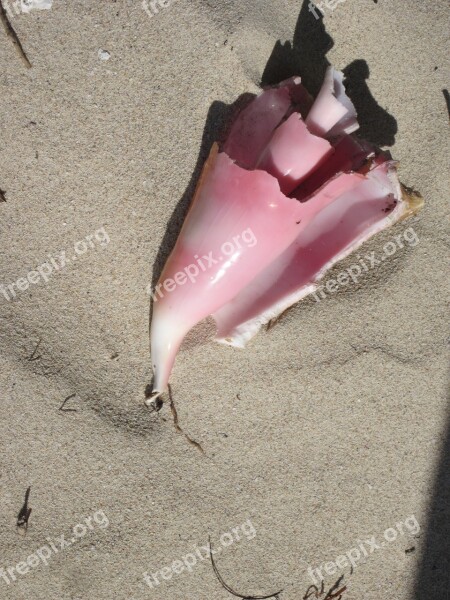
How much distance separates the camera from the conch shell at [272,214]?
56.9 inches

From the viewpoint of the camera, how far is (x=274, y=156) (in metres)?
1.46

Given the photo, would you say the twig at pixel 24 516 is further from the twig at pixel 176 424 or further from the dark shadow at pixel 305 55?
the dark shadow at pixel 305 55

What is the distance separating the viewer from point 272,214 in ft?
4.69

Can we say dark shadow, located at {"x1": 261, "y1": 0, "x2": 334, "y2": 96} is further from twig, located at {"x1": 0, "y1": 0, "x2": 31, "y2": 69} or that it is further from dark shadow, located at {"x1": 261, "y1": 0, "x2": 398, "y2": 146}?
twig, located at {"x1": 0, "y1": 0, "x2": 31, "y2": 69}

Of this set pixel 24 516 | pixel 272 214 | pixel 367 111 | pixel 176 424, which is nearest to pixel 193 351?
pixel 176 424

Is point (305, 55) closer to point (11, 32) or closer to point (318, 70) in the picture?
point (318, 70)

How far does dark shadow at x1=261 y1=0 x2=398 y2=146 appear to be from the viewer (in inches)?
63.1

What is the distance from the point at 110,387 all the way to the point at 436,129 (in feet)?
4.08

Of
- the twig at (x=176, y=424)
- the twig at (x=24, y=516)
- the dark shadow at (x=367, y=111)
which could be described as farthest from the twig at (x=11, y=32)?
the twig at (x=24, y=516)

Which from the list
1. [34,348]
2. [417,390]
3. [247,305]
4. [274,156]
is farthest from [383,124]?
[34,348]

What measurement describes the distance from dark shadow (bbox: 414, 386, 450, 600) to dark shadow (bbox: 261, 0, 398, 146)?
37.0 inches

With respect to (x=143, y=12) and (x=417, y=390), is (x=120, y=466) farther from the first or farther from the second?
A: (x=143, y=12)

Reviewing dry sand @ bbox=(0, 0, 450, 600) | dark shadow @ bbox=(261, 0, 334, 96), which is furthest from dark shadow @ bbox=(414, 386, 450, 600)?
dark shadow @ bbox=(261, 0, 334, 96)

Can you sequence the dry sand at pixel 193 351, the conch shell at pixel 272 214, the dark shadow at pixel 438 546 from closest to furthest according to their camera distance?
the conch shell at pixel 272 214, the dry sand at pixel 193 351, the dark shadow at pixel 438 546
